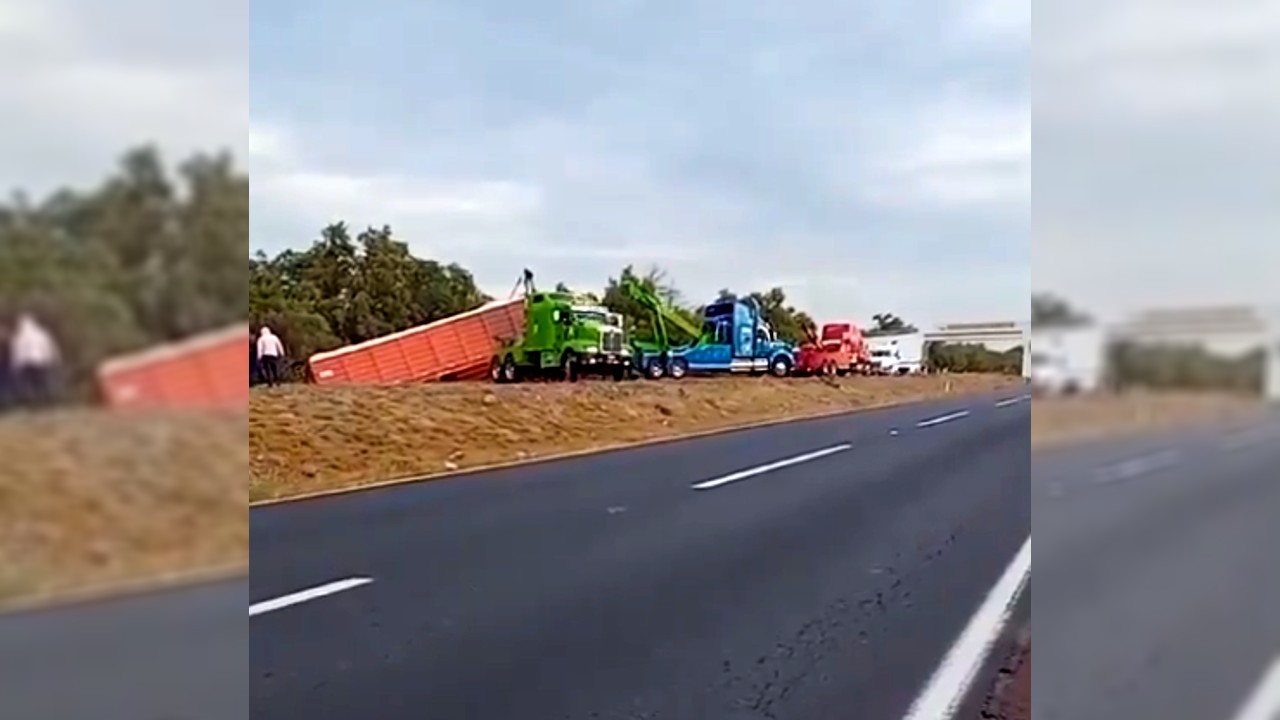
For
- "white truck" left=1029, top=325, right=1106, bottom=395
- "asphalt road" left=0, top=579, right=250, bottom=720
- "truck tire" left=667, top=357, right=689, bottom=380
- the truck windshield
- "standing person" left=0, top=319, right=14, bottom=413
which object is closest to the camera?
"standing person" left=0, top=319, right=14, bottom=413

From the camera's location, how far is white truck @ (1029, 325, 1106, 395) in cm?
83

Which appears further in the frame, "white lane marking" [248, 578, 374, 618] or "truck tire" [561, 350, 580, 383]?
"truck tire" [561, 350, 580, 383]

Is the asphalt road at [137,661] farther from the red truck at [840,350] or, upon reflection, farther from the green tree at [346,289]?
the red truck at [840,350]

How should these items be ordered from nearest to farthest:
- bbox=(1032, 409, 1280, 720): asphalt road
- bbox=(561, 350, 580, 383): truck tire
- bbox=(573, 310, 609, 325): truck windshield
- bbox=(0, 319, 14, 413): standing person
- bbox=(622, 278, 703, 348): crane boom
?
bbox=(0, 319, 14, 413): standing person
bbox=(1032, 409, 1280, 720): asphalt road
bbox=(622, 278, 703, 348): crane boom
bbox=(573, 310, 609, 325): truck windshield
bbox=(561, 350, 580, 383): truck tire

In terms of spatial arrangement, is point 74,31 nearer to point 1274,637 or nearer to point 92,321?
point 92,321

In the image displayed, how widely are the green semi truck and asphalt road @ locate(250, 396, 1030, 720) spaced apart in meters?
3.83

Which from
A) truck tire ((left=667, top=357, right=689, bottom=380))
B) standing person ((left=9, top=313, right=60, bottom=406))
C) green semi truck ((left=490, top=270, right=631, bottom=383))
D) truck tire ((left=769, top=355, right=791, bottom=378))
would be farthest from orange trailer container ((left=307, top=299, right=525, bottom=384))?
truck tire ((left=667, top=357, right=689, bottom=380))

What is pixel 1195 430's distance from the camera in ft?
2.92

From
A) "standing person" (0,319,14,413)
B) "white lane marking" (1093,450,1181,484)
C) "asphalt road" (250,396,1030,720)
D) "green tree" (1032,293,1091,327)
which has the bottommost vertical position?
"asphalt road" (250,396,1030,720)

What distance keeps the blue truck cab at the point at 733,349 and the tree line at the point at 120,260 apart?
933cm

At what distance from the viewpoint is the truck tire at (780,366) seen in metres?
11.3

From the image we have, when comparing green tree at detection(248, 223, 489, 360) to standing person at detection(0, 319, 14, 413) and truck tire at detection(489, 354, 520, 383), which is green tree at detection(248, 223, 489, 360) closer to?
standing person at detection(0, 319, 14, 413)

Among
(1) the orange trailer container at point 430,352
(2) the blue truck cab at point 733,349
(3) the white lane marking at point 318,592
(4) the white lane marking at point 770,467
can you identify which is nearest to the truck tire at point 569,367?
(2) the blue truck cab at point 733,349

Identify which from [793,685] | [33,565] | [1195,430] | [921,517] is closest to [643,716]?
[793,685]
